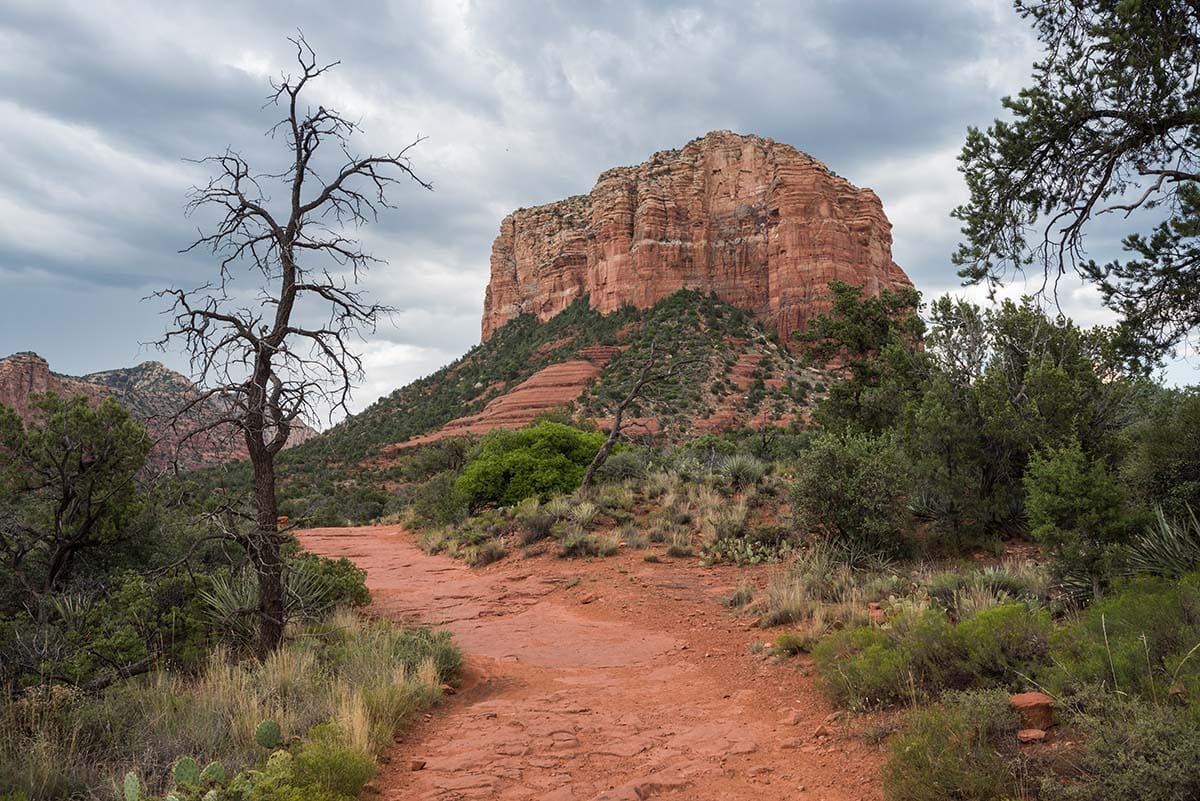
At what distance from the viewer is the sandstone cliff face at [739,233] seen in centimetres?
6253

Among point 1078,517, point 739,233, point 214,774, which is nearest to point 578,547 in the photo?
point 1078,517

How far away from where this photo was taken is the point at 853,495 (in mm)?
10711

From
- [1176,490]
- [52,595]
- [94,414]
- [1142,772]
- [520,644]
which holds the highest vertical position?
[94,414]

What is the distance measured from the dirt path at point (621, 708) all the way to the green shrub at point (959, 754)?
13.9 inches

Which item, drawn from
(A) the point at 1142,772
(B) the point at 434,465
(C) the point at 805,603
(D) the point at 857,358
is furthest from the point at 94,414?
(B) the point at 434,465

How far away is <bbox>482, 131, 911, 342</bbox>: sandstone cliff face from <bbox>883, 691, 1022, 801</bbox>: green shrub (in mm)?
58926

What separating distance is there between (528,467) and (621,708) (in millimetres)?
14082

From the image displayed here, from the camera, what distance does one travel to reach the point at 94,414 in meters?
8.24

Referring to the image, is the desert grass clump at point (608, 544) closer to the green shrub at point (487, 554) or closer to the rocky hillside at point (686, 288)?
the green shrub at point (487, 554)

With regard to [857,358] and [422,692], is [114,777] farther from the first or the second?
[857,358]

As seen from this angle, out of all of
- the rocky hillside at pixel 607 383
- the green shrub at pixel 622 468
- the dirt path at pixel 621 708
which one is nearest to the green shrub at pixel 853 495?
the dirt path at pixel 621 708

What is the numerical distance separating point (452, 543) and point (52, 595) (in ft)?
32.4

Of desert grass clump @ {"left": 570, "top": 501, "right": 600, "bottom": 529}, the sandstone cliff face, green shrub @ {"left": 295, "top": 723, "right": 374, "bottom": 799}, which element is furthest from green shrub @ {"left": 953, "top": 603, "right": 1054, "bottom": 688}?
the sandstone cliff face

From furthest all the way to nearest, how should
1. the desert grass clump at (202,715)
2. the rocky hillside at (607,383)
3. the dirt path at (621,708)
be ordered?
the rocky hillside at (607,383) < the dirt path at (621,708) < the desert grass clump at (202,715)
